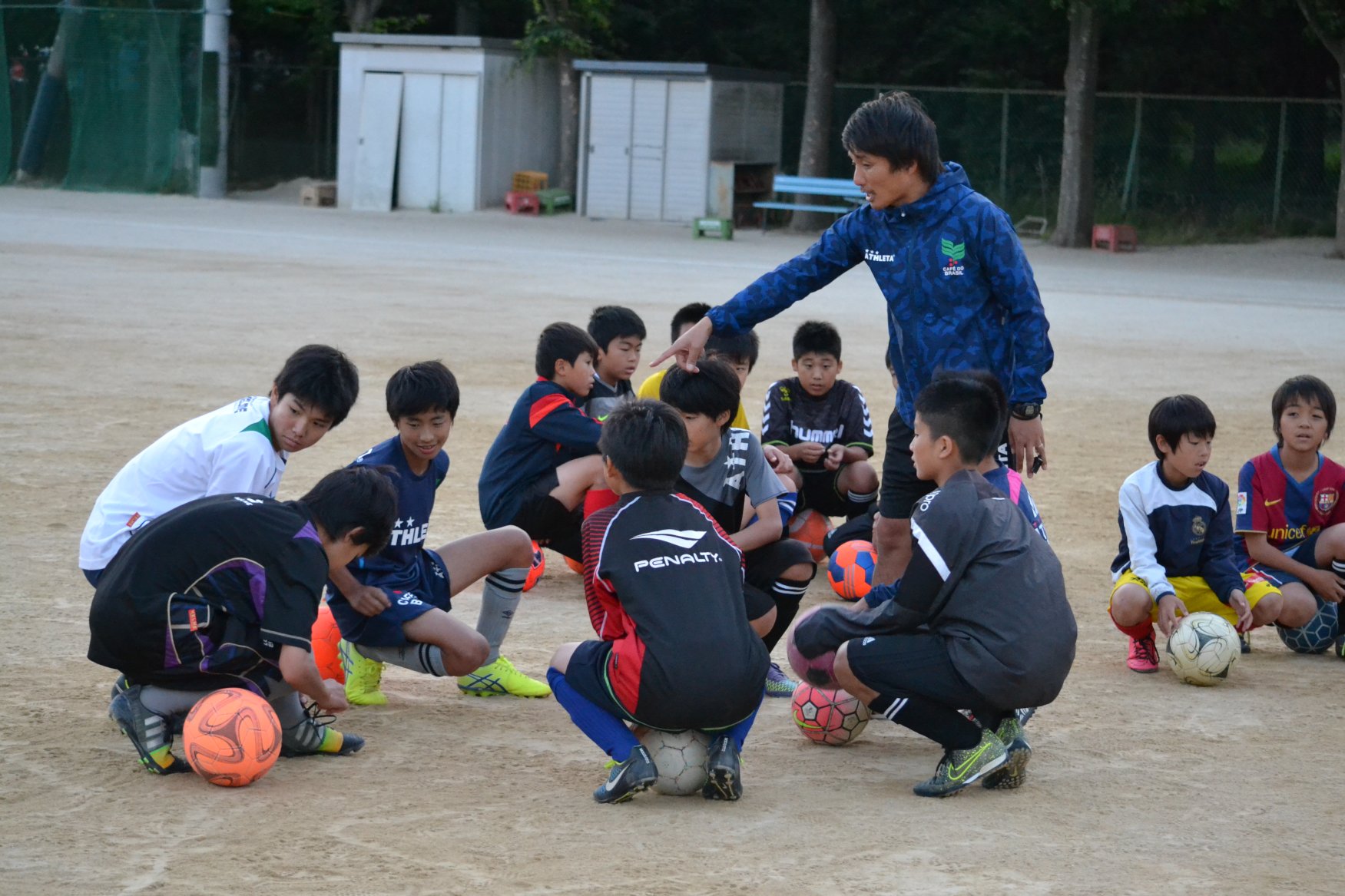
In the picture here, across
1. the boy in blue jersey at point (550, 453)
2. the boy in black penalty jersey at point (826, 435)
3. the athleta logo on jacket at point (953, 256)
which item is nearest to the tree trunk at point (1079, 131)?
the boy in black penalty jersey at point (826, 435)

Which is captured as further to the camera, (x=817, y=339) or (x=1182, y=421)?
(x=817, y=339)

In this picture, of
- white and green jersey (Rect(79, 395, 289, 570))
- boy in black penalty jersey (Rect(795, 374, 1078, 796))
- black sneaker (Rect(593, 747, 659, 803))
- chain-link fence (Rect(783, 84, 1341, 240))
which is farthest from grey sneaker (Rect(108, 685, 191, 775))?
chain-link fence (Rect(783, 84, 1341, 240))

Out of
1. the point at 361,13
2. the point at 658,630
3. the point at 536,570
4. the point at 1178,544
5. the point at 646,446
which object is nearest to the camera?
the point at 658,630

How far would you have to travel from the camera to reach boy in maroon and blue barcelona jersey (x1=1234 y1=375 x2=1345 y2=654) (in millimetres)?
5906

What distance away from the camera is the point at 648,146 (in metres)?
30.4

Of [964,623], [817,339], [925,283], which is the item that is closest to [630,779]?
[964,623]

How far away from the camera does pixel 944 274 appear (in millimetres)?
5188

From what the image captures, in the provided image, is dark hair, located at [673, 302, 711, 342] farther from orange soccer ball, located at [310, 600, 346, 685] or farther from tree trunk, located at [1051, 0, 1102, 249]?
tree trunk, located at [1051, 0, 1102, 249]

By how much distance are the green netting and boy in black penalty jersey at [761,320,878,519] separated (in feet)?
90.6

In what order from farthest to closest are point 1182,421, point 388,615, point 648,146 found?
point 648,146
point 1182,421
point 388,615

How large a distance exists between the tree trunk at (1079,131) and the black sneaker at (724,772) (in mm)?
23121

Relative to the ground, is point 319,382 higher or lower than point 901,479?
higher

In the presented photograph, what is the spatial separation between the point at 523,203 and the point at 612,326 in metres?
24.4

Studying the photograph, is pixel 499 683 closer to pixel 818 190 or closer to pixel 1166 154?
pixel 818 190
